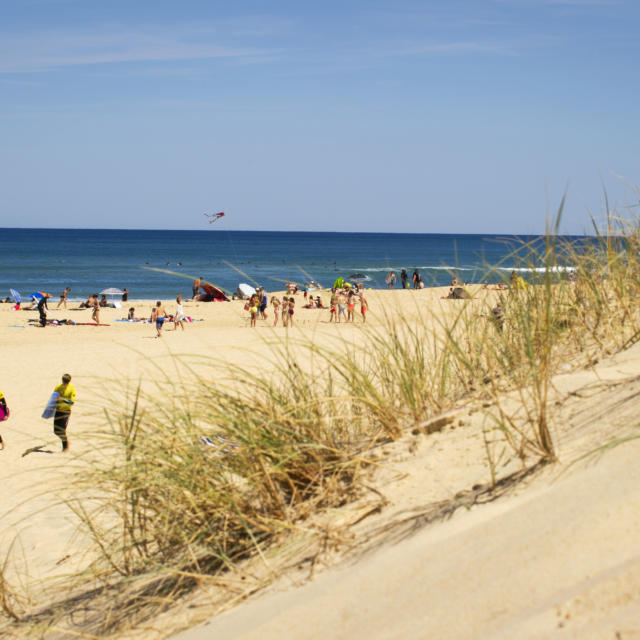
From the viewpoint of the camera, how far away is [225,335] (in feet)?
65.2

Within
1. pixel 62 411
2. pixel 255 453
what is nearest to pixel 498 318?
pixel 255 453

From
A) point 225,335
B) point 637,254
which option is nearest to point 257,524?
point 637,254

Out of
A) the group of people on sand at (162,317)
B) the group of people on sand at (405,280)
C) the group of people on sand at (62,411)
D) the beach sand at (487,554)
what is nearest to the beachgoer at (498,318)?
the beach sand at (487,554)

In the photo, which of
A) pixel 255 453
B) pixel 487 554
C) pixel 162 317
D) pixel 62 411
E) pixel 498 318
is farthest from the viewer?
pixel 162 317

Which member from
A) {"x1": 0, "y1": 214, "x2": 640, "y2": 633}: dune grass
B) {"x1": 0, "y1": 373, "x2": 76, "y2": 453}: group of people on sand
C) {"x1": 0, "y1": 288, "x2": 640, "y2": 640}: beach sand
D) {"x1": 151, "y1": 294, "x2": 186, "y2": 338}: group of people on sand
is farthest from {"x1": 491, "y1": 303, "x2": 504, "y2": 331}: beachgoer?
{"x1": 151, "y1": 294, "x2": 186, "y2": 338}: group of people on sand

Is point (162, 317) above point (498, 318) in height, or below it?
below

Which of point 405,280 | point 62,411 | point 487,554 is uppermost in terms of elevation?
point 405,280

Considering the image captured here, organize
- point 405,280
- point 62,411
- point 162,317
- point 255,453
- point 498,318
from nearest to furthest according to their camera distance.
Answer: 1. point 255,453
2. point 498,318
3. point 62,411
4. point 162,317
5. point 405,280

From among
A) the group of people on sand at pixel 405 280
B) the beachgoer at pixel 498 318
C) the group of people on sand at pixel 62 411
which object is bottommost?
the group of people on sand at pixel 62 411

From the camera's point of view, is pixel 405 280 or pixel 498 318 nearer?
pixel 498 318

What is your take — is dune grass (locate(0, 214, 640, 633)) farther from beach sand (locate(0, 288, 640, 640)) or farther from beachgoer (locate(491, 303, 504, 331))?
beachgoer (locate(491, 303, 504, 331))

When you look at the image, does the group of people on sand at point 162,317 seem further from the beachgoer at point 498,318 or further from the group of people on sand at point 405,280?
the beachgoer at point 498,318

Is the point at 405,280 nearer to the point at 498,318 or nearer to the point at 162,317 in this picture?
the point at 162,317

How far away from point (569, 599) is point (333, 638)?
585 millimetres
